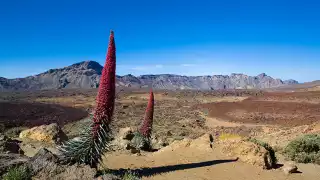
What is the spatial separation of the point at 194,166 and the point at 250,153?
6.66 ft

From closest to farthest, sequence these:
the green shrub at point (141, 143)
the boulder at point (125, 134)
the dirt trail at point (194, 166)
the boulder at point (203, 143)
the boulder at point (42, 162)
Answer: the boulder at point (42, 162)
the dirt trail at point (194, 166)
the boulder at point (203, 143)
the green shrub at point (141, 143)
the boulder at point (125, 134)

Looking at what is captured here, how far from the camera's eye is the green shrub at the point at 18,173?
5.65m

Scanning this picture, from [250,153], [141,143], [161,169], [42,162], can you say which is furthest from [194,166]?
[42,162]

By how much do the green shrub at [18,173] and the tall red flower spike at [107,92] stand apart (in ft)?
4.95

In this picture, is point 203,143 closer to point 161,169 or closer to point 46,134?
point 161,169

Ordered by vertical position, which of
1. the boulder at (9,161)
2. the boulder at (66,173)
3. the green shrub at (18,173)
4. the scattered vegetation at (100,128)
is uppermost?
the scattered vegetation at (100,128)

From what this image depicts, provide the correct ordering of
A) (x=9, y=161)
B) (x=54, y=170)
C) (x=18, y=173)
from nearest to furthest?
(x=18, y=173) < (x=54, y=170) < (x=9, y=161)

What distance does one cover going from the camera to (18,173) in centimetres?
577

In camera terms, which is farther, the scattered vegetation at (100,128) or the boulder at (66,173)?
the scattered vegetation at (100,128)

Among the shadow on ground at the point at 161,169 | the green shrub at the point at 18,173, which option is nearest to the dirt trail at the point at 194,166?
the shadow on ground at the point at 161,169

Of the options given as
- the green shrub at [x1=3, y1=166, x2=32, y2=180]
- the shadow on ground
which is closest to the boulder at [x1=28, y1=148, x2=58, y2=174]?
the green shrub at [x1=3, y1=166, x2=32, y2=180]

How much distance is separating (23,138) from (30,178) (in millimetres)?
7377

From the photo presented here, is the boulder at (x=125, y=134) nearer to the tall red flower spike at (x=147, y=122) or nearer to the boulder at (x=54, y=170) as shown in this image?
the tall red flower spike at (x=147, y=122)

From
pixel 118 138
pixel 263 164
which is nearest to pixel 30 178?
pixel 263 164
